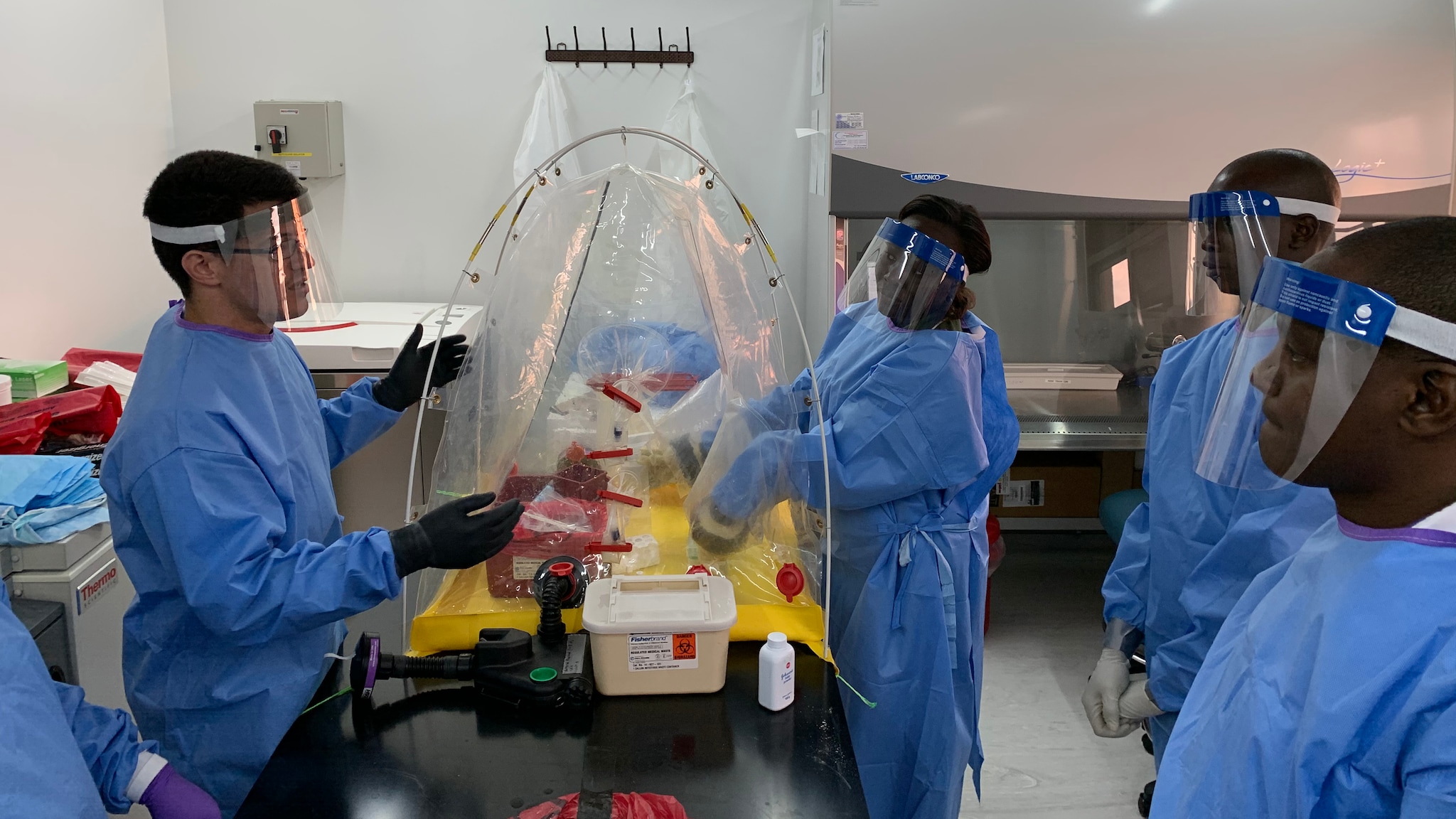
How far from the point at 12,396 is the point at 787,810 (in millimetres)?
2094

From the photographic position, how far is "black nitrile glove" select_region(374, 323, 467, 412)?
1.74 metres

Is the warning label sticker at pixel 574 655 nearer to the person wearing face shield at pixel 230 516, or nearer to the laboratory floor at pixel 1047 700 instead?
the person wearing face shield at pixel 230 516

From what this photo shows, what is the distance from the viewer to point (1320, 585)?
2.73 feet

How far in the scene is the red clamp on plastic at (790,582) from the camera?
1500 mm

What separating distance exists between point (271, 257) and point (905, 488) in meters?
1.16

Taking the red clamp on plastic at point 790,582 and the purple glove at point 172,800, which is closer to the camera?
the purple glove at point 172,800

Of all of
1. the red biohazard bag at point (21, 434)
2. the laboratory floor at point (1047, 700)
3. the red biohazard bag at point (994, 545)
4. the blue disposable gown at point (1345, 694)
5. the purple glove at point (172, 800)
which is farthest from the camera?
the red biohazard bag at point (994, 545)

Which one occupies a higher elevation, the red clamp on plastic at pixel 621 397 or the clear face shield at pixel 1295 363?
the clear face shield at pixel 1295 363

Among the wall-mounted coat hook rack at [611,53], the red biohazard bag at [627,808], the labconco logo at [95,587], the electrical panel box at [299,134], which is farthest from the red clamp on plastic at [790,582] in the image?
the electrical panel box at [299,134]

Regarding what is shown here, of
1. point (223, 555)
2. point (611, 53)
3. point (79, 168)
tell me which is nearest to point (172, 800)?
point (223, 555)

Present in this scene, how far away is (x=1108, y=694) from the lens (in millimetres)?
1642

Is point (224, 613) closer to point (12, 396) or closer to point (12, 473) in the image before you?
point (12, 473)

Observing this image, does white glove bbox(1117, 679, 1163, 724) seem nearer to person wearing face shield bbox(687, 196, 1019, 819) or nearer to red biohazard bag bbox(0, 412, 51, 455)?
person wearing face shield bbox(687, 196, 1019, 819)

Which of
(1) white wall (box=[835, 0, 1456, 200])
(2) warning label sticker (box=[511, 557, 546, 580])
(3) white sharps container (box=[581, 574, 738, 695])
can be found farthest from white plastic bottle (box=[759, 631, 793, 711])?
(1) white wall (box=[835, 0, 1456, 200])
